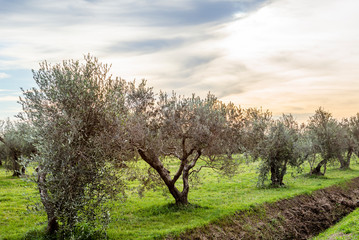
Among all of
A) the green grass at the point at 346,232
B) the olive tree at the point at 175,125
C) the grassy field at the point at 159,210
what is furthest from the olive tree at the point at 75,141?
the green grass at the point at 346,232

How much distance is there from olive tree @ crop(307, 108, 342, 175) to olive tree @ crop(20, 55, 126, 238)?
128ft

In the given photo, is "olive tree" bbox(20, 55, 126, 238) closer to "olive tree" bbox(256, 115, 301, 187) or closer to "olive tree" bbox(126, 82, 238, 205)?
"olive tree" bbox(126, 82, 238, 205)

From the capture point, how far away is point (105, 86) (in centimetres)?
1731

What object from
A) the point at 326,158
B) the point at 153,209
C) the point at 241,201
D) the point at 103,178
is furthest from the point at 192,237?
the point at 326,158

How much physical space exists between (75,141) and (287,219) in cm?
2061

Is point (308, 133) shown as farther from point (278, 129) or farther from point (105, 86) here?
point (105, 86)

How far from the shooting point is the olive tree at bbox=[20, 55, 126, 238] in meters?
14.9

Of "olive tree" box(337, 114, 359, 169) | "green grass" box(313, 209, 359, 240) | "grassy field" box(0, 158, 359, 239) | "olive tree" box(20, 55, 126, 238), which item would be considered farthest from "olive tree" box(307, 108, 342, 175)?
"olive tree" box(20, 55, 126, 238)

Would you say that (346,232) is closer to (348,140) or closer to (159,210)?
(159,210)

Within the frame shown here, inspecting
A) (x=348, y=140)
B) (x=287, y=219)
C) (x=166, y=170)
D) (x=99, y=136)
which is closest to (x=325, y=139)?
(x=348, y=140)

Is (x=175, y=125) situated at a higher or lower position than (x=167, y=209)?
higher

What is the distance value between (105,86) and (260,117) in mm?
24839

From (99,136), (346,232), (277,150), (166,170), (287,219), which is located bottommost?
(346,232)

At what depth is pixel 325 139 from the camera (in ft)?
152
